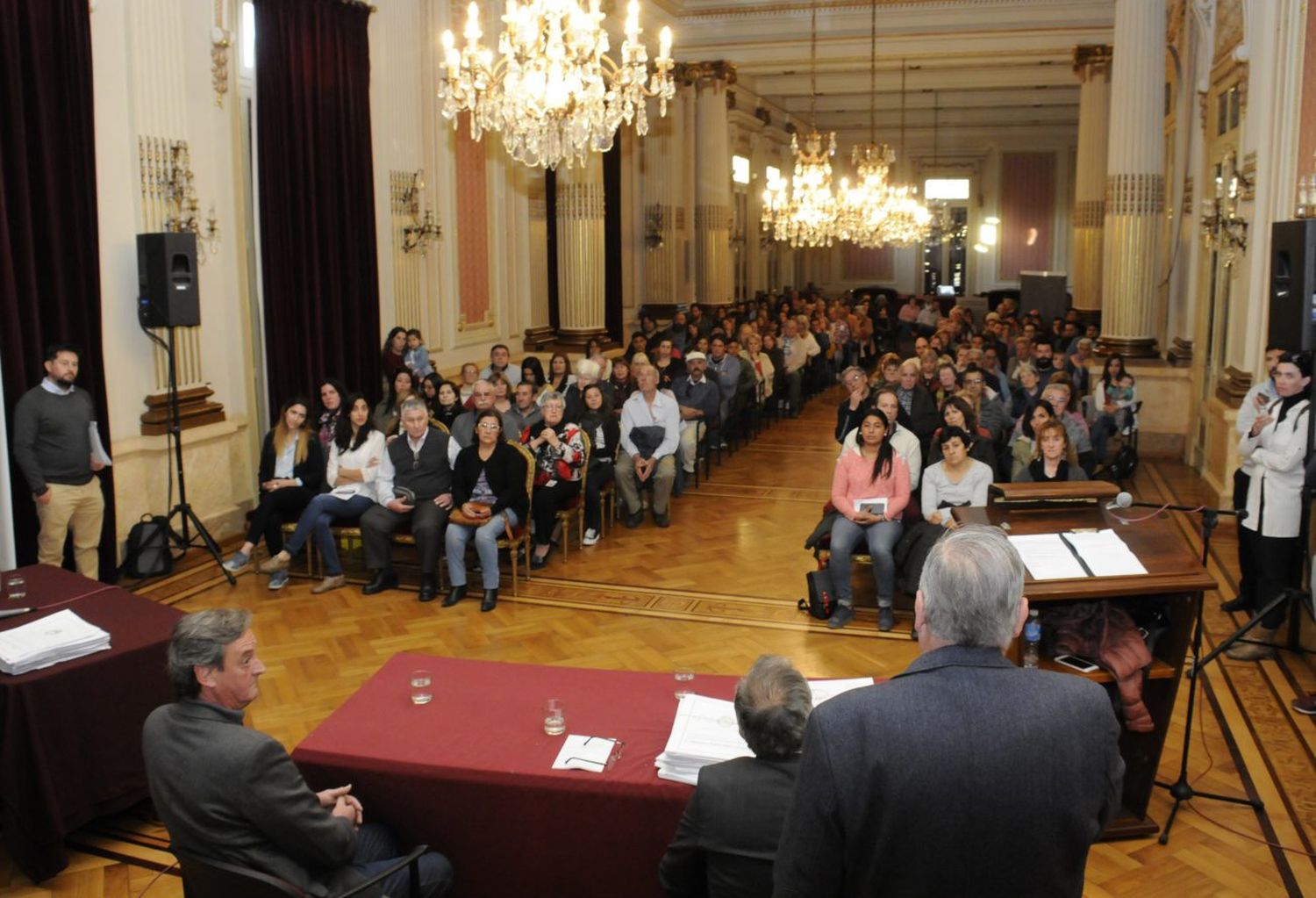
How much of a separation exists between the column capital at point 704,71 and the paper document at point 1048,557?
1366 centimetres

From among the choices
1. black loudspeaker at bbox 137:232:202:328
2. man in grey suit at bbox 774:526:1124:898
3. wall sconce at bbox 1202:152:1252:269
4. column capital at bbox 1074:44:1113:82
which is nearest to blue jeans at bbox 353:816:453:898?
man in grey suit at bbox 774:526:1124:898

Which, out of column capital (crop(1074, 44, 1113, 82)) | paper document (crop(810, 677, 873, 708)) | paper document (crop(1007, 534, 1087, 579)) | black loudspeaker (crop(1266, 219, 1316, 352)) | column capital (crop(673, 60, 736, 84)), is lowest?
paper document (crop(810, 677, 873, 708))

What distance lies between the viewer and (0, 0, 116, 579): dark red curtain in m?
6.20

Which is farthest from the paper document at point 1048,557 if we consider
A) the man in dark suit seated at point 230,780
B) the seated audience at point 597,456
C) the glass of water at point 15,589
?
the seated audience at point 597,456

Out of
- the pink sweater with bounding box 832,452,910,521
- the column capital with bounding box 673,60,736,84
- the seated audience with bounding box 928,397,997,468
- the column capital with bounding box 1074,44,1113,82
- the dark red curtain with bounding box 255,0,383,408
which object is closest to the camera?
the pink sweater with bounding box 832,452,910,521

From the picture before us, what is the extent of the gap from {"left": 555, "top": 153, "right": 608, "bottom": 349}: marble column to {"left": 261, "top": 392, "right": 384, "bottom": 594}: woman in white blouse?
641cm

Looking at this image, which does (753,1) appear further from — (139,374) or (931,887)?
(931,887)

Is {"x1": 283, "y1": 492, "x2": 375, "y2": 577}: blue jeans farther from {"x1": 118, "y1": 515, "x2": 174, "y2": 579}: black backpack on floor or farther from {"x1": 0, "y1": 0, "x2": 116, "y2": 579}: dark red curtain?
{"x1": 0, "y1": 0, "x2": 116, "y2": 579}: dark red curtain

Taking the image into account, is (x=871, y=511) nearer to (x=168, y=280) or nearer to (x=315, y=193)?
(x=168, y=280)

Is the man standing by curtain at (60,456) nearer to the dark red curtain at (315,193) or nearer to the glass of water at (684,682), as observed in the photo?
the dark red curtain at (315,193)

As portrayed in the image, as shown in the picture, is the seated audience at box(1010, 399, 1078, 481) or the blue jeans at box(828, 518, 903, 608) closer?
the blue jeans at box(828, 518, 903, 608)

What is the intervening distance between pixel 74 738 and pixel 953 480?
440 centimetres

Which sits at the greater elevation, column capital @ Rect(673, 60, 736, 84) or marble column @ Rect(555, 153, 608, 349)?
column capital @ Rect(673, 60, 736, 84)

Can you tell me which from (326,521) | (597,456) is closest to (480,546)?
(326,521)
